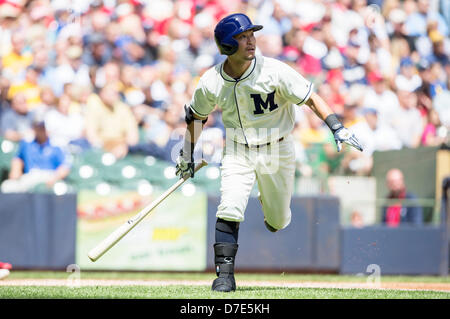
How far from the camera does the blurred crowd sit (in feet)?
36.7

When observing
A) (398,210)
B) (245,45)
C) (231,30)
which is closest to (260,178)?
(245,45)

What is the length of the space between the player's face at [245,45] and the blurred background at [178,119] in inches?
159

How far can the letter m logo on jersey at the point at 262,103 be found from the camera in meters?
6.51

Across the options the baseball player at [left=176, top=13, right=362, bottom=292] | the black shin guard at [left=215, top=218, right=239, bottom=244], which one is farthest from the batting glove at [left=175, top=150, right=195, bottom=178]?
the black shin guard at [left=215, top=218, right=239, bottom=244]

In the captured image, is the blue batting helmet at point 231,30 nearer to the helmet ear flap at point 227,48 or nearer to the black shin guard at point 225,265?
the helmet ear flap at point 227,48

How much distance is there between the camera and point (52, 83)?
471 inches

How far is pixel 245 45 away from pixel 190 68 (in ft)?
21.9

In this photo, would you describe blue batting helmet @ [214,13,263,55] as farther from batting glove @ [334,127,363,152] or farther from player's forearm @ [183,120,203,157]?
batting glove @ [334,127,363,152]

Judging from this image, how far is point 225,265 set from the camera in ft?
20.7

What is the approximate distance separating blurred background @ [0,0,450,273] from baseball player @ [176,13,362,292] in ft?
11.4

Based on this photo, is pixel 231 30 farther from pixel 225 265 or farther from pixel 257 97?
pixel 225 265

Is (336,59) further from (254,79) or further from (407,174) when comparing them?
(254,79)

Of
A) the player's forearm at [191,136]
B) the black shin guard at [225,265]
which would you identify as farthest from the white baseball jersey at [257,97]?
the black shin guard at [225,265]
